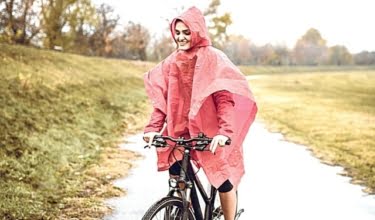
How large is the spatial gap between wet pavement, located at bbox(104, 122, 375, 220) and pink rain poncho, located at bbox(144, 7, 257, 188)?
198cm

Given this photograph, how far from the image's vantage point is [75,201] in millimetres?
5797

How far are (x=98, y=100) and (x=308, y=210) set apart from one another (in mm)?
10027

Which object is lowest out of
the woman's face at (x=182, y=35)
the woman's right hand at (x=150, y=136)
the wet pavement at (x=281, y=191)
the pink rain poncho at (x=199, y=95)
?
the wet pavement at (x=281, y=191)

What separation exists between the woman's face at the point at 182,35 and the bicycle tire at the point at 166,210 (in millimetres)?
1037

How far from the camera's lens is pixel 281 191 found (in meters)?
6.57

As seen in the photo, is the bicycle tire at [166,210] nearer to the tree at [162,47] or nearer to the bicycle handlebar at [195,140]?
the bicycle handlebar at [195,140]

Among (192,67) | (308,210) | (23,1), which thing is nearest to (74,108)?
(308,210)

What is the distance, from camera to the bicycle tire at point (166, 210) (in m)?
3.12

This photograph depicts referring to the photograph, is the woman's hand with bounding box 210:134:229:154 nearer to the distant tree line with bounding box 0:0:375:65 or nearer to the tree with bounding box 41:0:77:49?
the distant tree line with bounding box 0:0:375:65

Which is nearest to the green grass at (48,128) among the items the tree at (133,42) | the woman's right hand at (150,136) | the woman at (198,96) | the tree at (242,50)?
the woman's right hand at (150,136)

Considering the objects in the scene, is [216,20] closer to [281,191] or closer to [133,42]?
[133,42]

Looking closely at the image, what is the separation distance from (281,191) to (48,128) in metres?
4.55

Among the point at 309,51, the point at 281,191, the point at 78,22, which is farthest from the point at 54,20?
the point at 309,51

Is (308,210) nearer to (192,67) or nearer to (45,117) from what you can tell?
(192,67)
